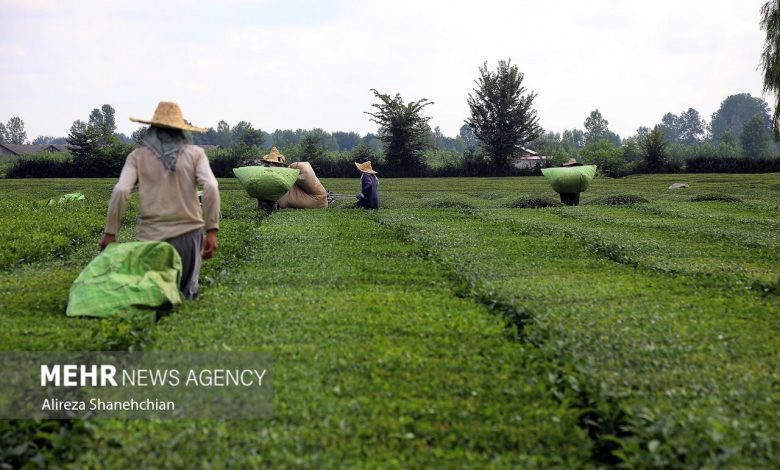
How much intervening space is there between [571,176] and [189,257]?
57.5ft

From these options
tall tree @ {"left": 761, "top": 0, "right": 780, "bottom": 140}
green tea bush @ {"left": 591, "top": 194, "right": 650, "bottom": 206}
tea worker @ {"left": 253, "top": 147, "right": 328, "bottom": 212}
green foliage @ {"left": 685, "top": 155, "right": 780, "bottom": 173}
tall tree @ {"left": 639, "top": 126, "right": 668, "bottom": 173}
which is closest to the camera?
tea worker @ {"left": 253, "top": 147, "right": 328, "bottom": 212}

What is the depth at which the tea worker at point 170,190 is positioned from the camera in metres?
8.20

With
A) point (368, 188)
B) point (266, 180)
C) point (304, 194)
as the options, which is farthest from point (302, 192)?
point (266, 180)

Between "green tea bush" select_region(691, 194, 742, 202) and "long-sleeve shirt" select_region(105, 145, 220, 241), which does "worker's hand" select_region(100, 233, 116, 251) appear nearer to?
"long-sleeve shirt" select_region(105, 145, 220, 241)

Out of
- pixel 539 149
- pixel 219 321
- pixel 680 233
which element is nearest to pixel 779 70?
pixel 680 233

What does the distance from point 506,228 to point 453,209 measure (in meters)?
6.33

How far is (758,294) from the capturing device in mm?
8797

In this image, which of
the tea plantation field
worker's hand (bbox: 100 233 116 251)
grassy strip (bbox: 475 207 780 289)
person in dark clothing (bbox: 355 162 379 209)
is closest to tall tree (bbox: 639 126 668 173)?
grassy strip (bbox: 475 207 780 289)

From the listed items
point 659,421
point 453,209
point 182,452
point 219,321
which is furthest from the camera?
point 453,209

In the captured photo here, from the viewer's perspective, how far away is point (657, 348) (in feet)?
20.6

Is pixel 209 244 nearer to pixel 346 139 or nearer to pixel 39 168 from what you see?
pixel 39 168

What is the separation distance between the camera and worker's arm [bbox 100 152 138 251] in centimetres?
803

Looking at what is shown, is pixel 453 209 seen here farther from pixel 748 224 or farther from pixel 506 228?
pixel 748 224

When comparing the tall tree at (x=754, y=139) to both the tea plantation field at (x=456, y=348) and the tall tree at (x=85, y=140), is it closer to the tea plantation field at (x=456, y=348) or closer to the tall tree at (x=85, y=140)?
the tall tree at (x=85, y=140)
